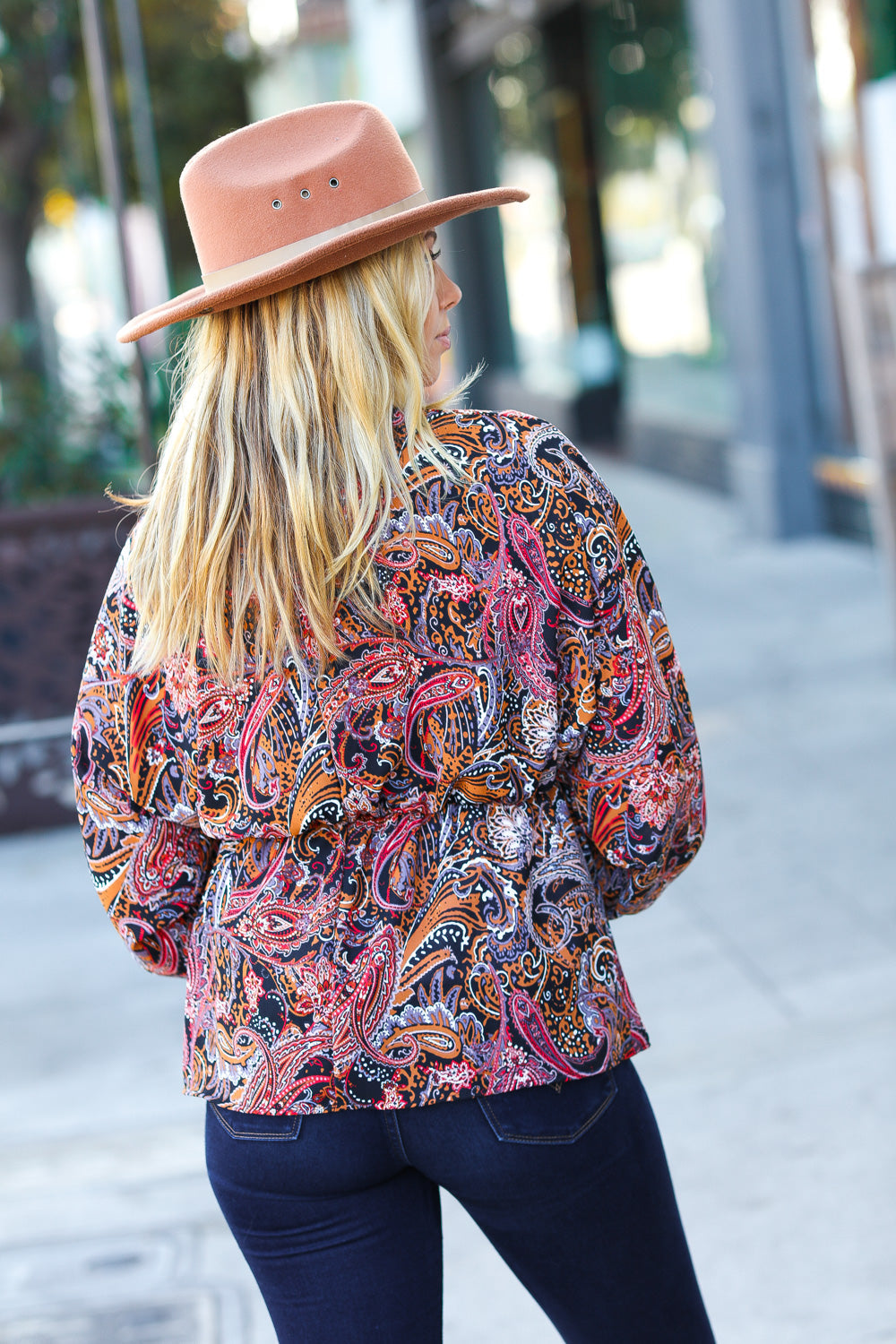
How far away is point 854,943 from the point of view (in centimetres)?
391

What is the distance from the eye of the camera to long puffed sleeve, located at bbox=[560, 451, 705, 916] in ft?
4.95

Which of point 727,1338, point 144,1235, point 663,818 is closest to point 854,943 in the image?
point 727,1338

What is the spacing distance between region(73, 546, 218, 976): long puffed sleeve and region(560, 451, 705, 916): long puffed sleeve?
392mm

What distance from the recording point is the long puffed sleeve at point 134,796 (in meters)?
1.56

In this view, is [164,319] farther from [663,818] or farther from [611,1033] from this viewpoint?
[611,1033]

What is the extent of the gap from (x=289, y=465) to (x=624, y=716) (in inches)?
16.0

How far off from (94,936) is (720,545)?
18.3 feet

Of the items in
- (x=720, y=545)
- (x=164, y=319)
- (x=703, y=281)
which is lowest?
Result: (x=720, y=545)

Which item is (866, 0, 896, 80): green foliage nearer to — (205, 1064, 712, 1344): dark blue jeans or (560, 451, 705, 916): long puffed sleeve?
(560, 451, 705, 916): long puffed sleeve

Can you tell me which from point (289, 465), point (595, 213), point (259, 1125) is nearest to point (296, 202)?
point (289, 465)

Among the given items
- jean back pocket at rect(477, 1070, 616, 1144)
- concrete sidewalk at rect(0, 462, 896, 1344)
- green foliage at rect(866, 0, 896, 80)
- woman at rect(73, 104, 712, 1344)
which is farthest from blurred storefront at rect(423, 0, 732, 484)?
jean back pocket at rect(477, 1070, 616, 1144)

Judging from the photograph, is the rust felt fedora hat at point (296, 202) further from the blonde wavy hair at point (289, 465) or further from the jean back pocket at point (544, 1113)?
the jean back pocket at point (544, 1113)

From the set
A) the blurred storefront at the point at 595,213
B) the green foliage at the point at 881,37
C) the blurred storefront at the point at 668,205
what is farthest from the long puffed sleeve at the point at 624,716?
the blurred storefront at the point at 595,213

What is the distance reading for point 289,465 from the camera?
55.9 inches
